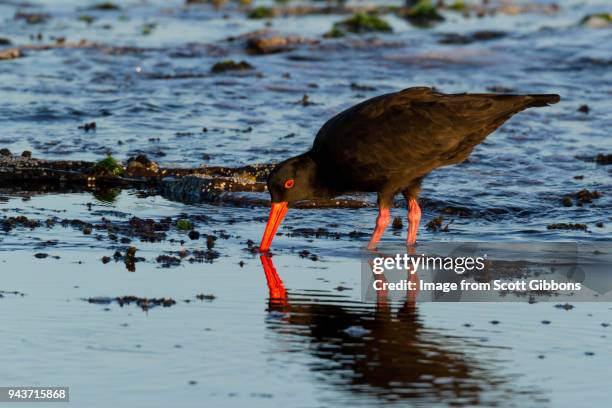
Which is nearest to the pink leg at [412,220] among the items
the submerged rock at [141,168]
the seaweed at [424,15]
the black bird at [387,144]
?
the black bird at [387,144]

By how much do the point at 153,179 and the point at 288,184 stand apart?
239cm

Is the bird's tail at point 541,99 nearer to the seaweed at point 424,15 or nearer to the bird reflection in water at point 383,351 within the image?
the bird reflection in water at point 383,351

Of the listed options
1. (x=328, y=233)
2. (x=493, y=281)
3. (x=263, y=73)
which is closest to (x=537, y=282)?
(x=493, y=281)

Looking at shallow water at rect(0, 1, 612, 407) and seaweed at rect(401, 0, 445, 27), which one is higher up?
seaweed at rect(401, 0, 445, 27)

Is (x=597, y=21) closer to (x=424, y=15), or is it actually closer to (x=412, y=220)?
(x=424, y=15)

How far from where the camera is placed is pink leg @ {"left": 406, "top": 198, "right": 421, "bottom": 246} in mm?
8938

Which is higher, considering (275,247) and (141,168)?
(141,168)

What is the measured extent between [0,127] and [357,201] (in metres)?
4.37

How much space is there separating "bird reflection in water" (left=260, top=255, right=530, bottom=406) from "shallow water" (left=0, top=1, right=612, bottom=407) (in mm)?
15

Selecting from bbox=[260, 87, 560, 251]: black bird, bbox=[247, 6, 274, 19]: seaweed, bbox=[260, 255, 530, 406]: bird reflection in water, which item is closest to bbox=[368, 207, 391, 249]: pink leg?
bbox=[260, 87, 560, 251]: black bird

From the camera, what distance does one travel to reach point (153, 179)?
35.8ft

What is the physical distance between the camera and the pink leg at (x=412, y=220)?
8938 mm

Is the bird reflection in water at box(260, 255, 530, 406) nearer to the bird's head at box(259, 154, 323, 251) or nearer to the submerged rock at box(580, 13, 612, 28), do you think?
the bird's head at box(259, 154, 323, 251)

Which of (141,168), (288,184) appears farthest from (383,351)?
(141,168)
